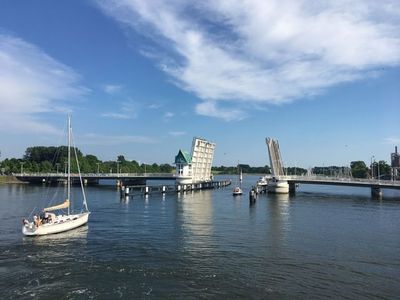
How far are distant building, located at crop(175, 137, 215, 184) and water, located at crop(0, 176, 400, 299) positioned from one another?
256 feet

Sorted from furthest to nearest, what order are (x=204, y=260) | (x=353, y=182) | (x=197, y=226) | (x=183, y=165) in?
(x=183, y=165) < (x=353, y=182) < (x=197, y=226) < (x=204, y=260)

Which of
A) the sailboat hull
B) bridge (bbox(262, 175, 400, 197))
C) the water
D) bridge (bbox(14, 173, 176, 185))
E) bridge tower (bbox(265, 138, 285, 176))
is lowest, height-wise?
the water

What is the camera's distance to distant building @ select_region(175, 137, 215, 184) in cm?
13525

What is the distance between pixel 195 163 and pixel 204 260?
108159 millimetres

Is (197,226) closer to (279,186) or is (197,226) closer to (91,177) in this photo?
(279,186)

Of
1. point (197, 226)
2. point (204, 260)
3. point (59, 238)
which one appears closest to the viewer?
point (204, 260)

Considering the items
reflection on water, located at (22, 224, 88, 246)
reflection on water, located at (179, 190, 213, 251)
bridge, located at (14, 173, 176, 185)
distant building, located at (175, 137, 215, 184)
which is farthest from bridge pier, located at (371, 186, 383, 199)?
reflection on water, located at (22, 224, 88, 246)

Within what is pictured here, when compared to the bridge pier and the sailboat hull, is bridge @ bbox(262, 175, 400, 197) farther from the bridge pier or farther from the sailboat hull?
the sailboat hull

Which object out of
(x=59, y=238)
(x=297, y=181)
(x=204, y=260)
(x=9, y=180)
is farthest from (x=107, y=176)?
(x=204, y=260)

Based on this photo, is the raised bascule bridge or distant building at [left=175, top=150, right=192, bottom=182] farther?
distant building at [left=175, top=150, right=192, bottom=182]

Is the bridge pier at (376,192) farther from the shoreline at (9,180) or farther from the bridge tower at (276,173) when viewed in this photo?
the shoreline at (9,180)

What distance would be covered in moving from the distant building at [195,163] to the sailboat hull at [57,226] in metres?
84.8

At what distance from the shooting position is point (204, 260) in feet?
108

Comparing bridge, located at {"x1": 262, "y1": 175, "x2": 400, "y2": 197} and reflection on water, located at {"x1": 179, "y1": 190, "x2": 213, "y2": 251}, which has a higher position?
bridge, located at {"x1": 262, "y1": 175, "x2": 400, "y2": 197}
